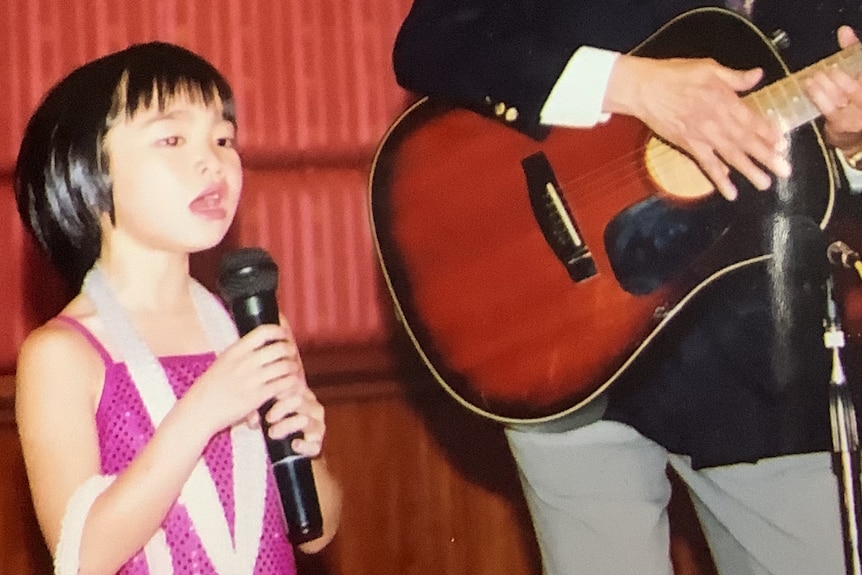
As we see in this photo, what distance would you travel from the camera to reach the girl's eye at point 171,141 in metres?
0.65

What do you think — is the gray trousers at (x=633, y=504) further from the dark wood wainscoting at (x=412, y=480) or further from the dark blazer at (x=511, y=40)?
the dark blazer at (x=511, y=40)

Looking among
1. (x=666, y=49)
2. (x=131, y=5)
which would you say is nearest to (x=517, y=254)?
(x=666, y=49)

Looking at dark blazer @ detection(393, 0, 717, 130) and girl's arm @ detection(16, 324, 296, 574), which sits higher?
dark blazer @ detection(393, 0, 717, 130)

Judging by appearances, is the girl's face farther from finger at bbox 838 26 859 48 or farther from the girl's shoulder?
finger at bbox 838 26 859 48

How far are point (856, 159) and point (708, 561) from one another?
14.0 inches

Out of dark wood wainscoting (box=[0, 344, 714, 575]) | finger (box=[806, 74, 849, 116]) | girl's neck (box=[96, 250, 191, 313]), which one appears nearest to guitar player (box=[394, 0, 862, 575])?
finger (box=[806, 74, 849, 116])

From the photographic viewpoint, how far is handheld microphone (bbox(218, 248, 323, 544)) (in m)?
0.58

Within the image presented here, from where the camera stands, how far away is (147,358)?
0.64 metres

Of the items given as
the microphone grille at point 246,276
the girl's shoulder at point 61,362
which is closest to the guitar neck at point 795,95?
the microphone grille at point 246,276

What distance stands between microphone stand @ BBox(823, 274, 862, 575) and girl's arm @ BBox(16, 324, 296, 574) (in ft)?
1.12

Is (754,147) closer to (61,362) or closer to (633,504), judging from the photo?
(633,504)

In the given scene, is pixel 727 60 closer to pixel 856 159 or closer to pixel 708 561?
pixel 856 159

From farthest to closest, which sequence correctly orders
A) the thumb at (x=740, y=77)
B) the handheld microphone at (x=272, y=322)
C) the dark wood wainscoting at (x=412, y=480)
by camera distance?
the dark wood wainscoting at (x=412, y=480) < the thumb at (x=740, y=77) < the handheld microphone at (x=272, y=322)

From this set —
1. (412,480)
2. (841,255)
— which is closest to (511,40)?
(841,255)
